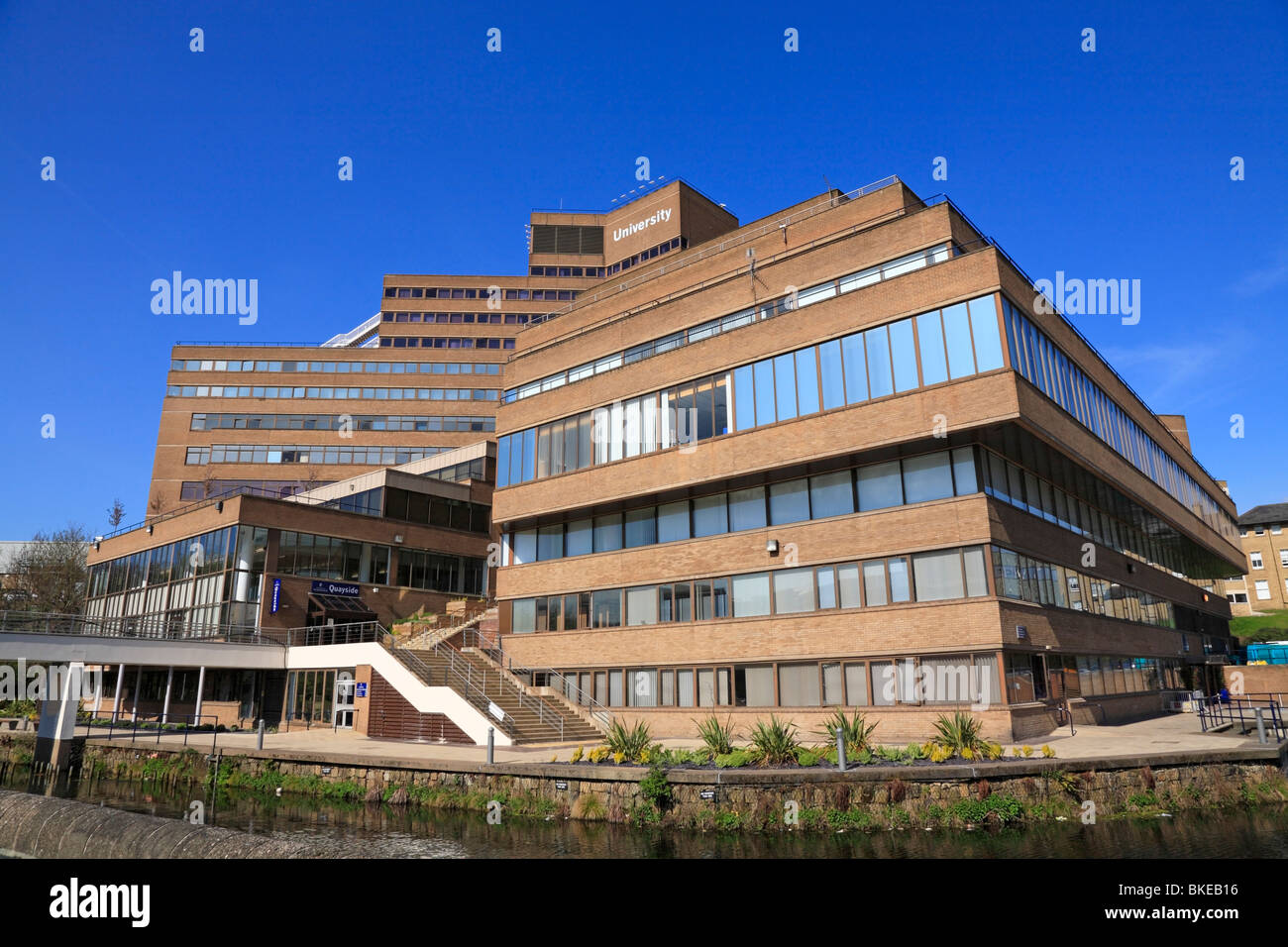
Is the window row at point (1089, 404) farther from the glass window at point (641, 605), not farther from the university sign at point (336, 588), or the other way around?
the university sign at point (336, 588)

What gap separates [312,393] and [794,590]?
63763mm

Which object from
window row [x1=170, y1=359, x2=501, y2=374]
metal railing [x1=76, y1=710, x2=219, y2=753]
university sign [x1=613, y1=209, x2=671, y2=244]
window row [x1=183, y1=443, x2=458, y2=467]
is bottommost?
metal railing [x1=76, y1=710, x2=219, y2=753]

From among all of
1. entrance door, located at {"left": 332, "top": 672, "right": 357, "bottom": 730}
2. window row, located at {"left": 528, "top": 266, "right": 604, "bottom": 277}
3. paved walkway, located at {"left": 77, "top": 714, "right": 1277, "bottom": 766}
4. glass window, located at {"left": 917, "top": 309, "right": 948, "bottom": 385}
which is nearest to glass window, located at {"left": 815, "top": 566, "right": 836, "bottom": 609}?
paved walkway, located at {"left": 77, "top": 714, "right": 1277, "bottom": 766}

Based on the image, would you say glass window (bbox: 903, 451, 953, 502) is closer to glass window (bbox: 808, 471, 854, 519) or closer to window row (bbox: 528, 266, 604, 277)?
glass window (bbox: 808, 471, 854, 519)

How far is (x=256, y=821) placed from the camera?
18.0 metres

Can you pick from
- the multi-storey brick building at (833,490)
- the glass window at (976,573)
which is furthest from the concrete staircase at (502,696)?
the glass window at (976,573)

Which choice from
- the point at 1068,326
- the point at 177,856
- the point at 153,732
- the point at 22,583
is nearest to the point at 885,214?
the point at 1068,326

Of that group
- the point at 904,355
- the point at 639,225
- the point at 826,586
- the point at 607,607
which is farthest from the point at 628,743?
the point at 639,225

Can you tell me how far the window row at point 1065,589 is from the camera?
23641 millimetres

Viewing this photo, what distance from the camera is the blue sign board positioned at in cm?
4103

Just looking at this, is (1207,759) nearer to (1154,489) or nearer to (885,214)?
(885,214)

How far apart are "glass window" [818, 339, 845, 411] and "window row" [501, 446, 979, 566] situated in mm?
2334

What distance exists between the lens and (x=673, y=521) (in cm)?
3106

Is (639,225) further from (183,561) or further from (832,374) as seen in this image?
(183,561)
